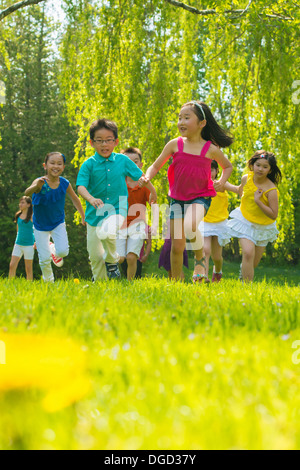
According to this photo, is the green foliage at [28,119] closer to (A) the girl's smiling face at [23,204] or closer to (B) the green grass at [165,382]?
(A) the girl's smiling face at [23,204]

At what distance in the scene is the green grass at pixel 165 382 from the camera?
1.32 meters

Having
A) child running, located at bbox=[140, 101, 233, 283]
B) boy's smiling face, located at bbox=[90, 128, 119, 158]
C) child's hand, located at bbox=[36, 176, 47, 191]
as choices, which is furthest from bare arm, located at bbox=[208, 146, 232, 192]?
child's hand, located at bbox=[36, 176, 47, 191]

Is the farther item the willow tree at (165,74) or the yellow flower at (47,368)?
the willow tree at (165,74)

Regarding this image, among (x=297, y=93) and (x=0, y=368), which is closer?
(x=0, y=368)

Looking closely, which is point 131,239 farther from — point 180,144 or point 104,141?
point 180,144

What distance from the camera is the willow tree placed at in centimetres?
849

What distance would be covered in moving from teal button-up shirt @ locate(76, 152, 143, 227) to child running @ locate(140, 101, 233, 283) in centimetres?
44

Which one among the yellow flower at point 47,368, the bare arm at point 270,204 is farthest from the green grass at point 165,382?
the bare arm at point 270,204

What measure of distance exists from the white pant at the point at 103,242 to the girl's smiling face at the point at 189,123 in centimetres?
120

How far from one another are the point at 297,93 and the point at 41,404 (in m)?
7.34

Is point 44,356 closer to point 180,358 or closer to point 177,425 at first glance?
point 180,358

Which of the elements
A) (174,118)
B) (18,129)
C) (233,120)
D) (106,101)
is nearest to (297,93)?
(233,120)

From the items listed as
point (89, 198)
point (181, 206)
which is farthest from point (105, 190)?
point (181, 206)
